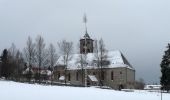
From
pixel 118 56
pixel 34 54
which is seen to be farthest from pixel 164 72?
pixel 118 56

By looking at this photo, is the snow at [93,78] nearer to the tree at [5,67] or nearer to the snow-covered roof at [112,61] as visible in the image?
the snow-covered roof at [112,61]

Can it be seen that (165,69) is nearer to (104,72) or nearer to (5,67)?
(104,72)

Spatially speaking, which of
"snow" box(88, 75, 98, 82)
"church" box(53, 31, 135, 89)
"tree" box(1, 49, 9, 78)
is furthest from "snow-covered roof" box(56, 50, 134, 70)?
"tree" box(1, 49, 9, 78)

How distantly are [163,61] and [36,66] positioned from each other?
27.4 metres

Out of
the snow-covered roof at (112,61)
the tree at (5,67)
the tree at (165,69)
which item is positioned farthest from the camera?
the snow-covered roof at (112,61)

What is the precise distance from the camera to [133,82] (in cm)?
10575

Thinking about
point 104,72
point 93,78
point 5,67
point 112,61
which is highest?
point 112,61

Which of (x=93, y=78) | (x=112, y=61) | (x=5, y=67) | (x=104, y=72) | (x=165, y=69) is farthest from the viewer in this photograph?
(x=112, y=61)

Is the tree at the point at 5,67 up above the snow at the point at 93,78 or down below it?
above

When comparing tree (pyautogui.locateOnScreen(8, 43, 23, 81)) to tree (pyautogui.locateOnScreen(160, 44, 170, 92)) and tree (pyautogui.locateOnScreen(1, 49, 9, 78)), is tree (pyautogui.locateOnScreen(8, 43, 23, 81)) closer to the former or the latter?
tree (pyautogui.locateOnScreen(1, 49, 9, 78))

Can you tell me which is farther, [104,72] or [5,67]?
[104,72]

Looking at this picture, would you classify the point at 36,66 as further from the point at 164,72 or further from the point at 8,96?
the point at 8,96

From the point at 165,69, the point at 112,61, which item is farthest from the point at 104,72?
the point at 165,69

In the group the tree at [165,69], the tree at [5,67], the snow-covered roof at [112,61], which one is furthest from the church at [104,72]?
the tree at [165,69]
